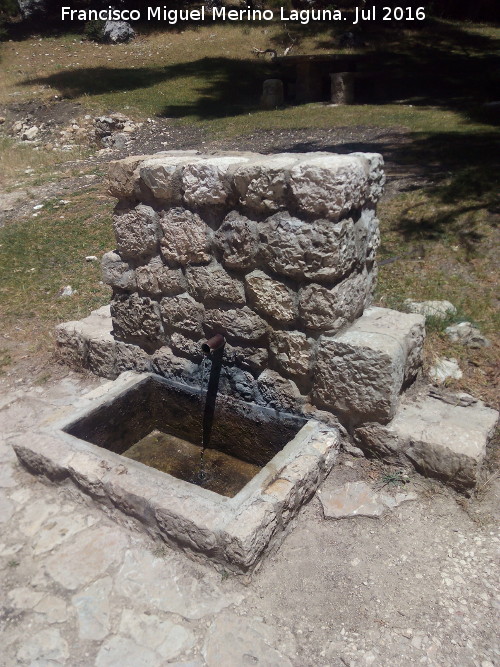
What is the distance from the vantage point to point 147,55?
59.3 feet

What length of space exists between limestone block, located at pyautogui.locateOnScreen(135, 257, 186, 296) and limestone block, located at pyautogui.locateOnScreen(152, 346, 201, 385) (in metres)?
0.38

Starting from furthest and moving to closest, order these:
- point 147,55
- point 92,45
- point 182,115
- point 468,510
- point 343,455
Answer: point 92,45 < point 147,55 < point 182,115 < point 343,455 < point 468,510

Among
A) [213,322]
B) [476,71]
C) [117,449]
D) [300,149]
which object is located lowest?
[117,449]

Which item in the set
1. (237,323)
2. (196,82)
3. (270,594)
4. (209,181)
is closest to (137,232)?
(209,181)

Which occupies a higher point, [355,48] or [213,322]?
[355,48]

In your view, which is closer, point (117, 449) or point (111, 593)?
point (111, 593)

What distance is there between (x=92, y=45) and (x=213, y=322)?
19815 mm

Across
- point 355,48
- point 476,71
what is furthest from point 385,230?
point 355,48

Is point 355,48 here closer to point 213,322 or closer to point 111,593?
point 213,322

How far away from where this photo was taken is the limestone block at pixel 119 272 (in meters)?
3.58

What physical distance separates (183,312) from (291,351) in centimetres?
72

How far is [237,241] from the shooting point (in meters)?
2.99

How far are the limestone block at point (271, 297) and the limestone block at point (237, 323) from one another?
8 cm

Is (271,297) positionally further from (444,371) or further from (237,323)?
(444,371)
